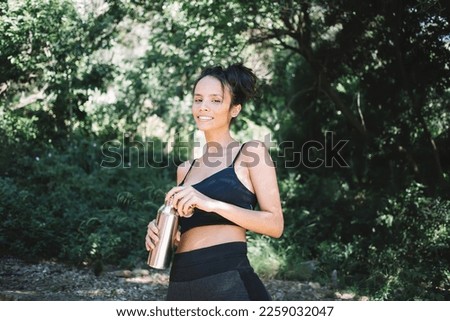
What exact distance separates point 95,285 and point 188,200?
176 inches

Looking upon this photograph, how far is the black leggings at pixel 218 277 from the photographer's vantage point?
2.15m

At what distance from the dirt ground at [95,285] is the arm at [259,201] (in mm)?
3928

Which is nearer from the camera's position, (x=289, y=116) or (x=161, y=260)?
(x=161, y=260)

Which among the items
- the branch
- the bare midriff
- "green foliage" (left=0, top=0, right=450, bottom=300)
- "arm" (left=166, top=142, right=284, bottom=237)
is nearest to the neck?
"arm" (left=166, top=142, right=284, bottom=237)

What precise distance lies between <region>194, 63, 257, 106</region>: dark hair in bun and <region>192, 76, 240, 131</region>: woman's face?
2 cm

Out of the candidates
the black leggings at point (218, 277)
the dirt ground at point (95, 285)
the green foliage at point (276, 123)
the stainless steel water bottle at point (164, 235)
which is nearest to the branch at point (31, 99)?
the green foliage at point (276, 123)

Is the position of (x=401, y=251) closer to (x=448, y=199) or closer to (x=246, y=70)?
(x=448, y=199)

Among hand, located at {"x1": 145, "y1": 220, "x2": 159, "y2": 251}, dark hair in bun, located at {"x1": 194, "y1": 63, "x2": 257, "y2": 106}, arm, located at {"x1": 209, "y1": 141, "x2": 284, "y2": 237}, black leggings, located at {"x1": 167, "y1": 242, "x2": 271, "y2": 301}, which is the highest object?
dark hair in bun, located at {"x1": 194, "y1": 63, "x2": 257, "y2": 106}

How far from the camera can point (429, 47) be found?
21.6ft

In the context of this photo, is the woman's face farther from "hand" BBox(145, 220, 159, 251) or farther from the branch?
the branch

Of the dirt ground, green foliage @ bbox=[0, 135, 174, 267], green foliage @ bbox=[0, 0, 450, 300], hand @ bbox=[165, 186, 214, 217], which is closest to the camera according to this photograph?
hand @ bbox=[165, 186, 214, 217]

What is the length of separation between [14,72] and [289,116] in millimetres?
5062

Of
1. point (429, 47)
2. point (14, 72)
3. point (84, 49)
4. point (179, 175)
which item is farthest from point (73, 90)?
point (179, 175)

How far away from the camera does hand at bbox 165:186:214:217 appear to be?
206 cm
